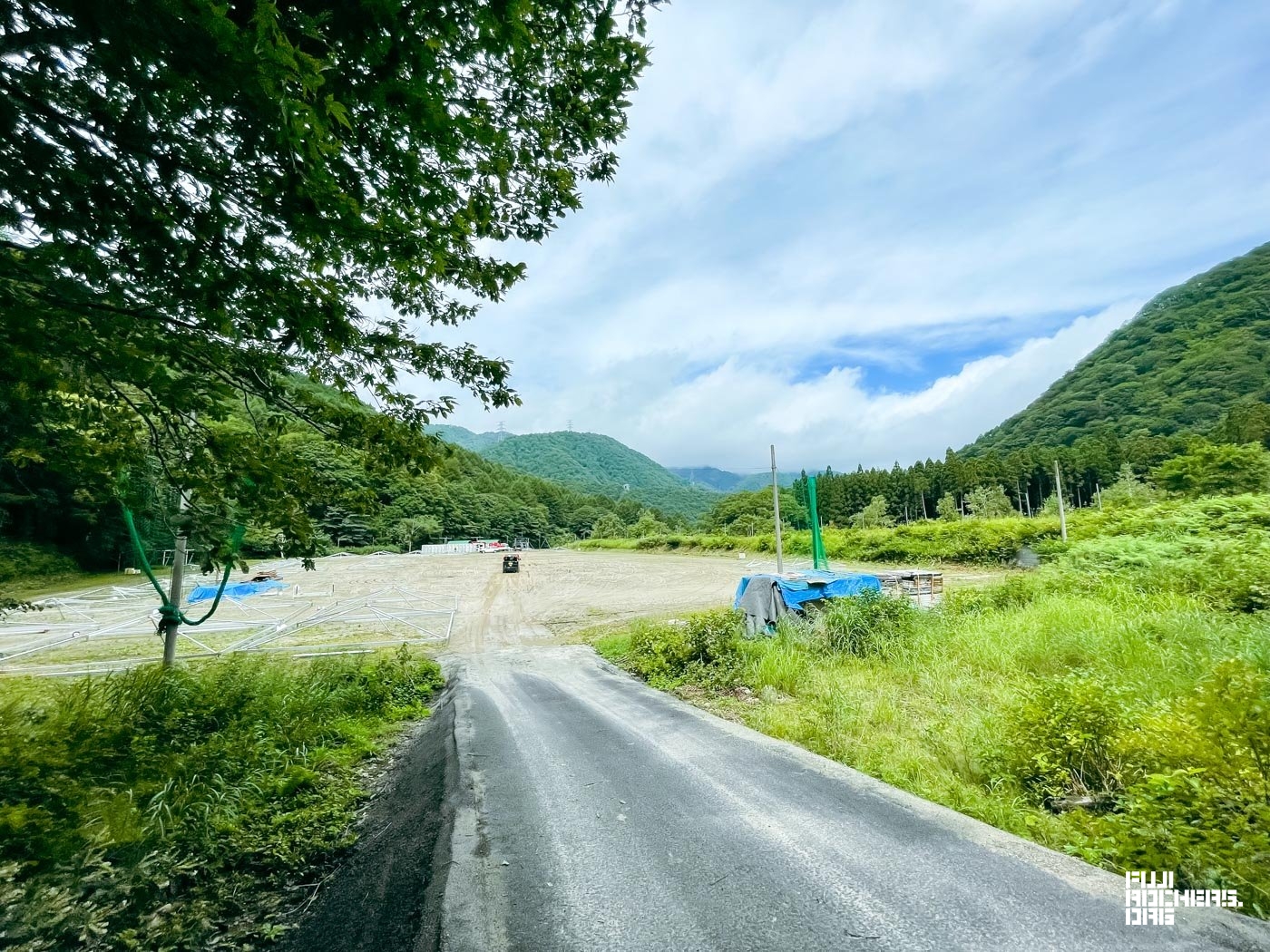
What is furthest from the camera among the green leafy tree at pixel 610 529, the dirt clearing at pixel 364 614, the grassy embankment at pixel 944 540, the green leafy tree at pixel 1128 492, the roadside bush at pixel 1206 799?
the green leafy tree at pixel 610 529

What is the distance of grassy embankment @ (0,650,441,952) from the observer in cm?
248

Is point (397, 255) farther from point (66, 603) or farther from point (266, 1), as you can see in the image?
point (66, 603)

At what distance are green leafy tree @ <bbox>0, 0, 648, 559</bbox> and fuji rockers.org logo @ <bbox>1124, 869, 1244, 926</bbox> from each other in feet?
15.2

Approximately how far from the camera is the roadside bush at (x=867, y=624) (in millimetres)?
8938

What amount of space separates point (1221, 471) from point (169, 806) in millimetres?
36270

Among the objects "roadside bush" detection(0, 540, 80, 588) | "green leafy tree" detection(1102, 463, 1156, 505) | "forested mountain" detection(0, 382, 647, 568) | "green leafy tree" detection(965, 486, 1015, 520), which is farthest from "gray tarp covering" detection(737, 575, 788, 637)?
"green leafy tree" detection(965, 486, 1015, 520)

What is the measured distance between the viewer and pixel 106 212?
7.77ft

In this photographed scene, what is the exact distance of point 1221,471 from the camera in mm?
23734

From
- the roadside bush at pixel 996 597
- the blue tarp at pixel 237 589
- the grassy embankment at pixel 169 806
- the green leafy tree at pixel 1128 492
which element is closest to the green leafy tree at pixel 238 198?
the grassy embankment at pixel 169 806

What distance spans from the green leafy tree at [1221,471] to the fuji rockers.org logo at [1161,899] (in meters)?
29.2

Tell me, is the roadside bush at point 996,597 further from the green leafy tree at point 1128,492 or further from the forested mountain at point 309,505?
the green leafy tree at point 1128,492

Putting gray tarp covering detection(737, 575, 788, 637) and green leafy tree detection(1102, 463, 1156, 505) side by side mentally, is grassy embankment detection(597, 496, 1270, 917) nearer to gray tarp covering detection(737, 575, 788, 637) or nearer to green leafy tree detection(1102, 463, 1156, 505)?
gray tarp covering detection(737, 575, 788, 637)

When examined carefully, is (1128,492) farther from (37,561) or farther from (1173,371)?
(1173,371)

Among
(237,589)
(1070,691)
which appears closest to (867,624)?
(1070,691)
